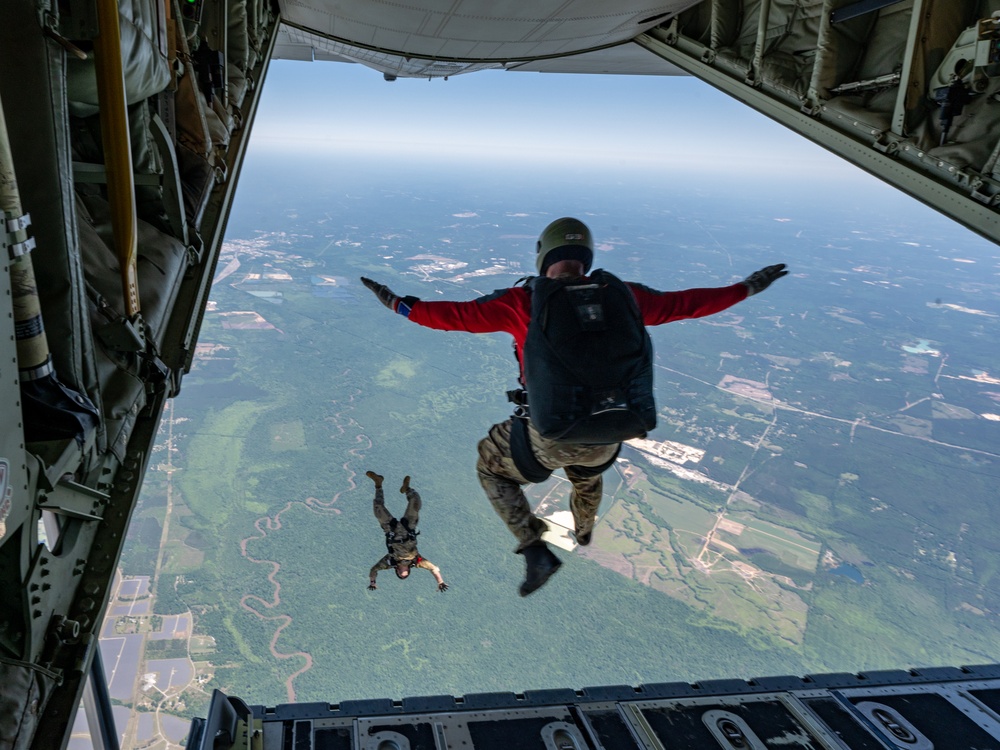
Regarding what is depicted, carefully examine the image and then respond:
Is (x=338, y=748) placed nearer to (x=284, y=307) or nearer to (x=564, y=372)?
(x=564, y=372)

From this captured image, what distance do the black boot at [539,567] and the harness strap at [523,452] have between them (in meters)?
0.47

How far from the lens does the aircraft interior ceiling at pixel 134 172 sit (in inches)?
53.0

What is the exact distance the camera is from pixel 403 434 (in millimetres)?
53969

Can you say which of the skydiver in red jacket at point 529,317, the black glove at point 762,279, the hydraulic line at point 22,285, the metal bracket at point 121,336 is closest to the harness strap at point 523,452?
the skydiver in red jacket at point 529,317

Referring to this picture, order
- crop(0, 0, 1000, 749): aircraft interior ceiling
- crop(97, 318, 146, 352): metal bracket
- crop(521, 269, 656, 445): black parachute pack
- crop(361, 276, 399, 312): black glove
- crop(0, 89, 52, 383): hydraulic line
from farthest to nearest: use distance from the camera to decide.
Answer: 1. crop(361, 276, 399, 312): black glove
2. crop(521, 269, 656, 445): black parachute pack
3. crop(97, 318, 146, 352): metal bracket
4. crop(0, 0, 1000, 749): aircraft interior ceiling
5. crop(0, 89, 52, 383): hydraulic line

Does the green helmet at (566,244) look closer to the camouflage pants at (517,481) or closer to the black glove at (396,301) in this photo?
the black glove at (396,301)

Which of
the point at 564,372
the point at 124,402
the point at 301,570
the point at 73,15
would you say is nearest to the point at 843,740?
the point at 564,372

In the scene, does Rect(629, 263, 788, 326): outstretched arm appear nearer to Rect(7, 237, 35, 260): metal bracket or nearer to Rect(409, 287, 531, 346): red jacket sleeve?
Rect(409, 287, 531, 346): red jacket sleeve

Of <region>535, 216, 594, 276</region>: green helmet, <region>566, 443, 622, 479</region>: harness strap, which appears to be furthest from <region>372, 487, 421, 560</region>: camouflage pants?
<region>535, 216, 594, 276</region>: green helmet

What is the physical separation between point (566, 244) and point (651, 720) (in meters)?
4.14

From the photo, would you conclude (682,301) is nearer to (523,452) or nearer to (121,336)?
(523,452)

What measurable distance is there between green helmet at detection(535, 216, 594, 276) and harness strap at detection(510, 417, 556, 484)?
92 cm

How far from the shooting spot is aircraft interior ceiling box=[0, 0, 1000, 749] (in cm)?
135

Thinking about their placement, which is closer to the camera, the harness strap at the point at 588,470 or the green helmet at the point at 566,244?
the green helmet at the point at 566,244
